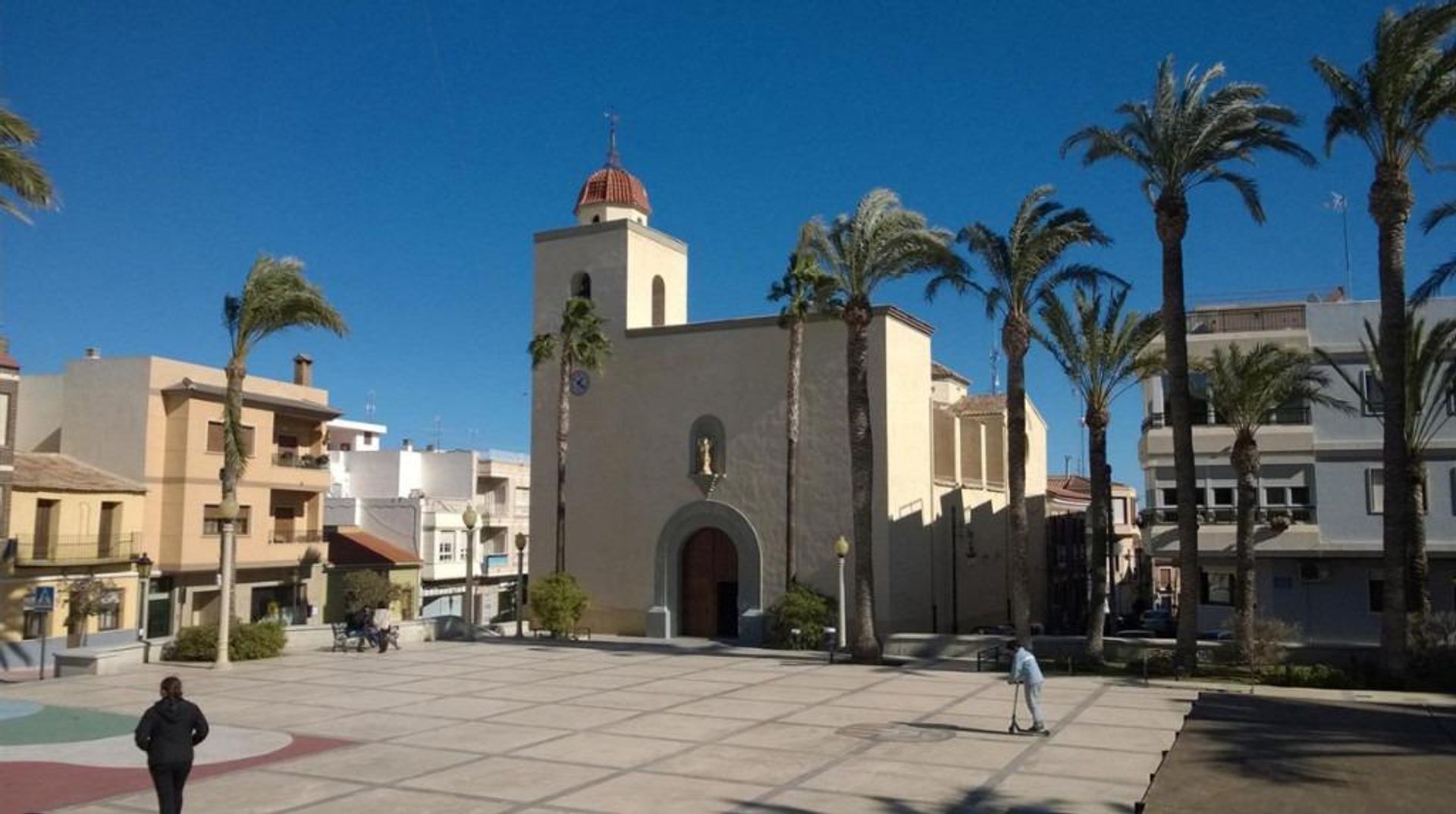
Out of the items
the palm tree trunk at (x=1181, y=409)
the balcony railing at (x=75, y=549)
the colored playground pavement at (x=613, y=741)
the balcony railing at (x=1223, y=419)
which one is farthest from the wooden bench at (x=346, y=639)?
the balcony railing at (x=1223, y=419)

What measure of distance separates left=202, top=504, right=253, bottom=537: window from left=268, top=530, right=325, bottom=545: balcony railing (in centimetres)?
128

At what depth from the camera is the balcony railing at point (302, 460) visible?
43.4 meters

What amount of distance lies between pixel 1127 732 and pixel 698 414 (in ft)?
70.6

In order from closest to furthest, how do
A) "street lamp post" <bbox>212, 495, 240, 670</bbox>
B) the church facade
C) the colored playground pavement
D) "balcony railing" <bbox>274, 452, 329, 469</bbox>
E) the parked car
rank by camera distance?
the colored playground pavement
"street lamp post" <bbox>212, 495, 240, 670</bbox>
the church facade
the parked car
"balcony railing" <bbox>274, 452, 329, 469</bbox>

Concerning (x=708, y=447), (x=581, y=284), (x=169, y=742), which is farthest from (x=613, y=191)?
(x=169, y=742)

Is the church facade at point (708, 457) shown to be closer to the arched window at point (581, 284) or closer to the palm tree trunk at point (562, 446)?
the arched window at point (581, 284)

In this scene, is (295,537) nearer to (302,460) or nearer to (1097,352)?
(302,460)

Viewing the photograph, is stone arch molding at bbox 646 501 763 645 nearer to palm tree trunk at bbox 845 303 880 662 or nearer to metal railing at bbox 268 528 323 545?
palm tree trunk at bbox 845 303 880 662

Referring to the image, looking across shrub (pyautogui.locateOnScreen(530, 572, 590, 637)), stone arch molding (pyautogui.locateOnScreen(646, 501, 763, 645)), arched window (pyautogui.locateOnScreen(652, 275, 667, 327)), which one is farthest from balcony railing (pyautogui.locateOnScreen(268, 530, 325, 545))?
arched window (pyautogui.locateOnScreen(652, 275, 667, 327))

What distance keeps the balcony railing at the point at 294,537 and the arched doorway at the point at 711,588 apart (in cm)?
1667

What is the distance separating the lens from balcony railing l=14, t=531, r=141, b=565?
108 feet

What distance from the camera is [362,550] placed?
4972cm

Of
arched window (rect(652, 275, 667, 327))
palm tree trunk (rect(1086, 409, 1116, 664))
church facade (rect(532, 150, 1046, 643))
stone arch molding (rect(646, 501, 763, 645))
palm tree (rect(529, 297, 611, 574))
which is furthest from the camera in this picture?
arched window (rect(652, 275, 667, 327))

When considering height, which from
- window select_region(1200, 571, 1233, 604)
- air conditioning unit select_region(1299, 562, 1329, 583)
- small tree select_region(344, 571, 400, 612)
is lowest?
small tree select_region(344, 571, 400, 612)
